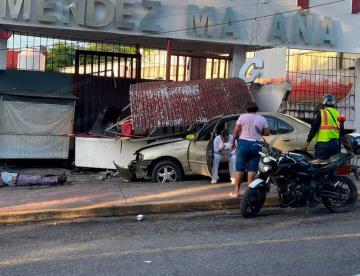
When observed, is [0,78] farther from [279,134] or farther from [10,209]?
[279,134]

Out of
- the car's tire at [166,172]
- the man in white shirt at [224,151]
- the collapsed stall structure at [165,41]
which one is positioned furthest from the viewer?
the collapsed stall structure at [165,41]

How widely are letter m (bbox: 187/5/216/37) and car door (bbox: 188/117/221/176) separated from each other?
156 inches

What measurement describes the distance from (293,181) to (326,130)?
1347 mm

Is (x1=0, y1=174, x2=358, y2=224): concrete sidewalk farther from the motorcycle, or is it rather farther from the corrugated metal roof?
the corrugated metal roof

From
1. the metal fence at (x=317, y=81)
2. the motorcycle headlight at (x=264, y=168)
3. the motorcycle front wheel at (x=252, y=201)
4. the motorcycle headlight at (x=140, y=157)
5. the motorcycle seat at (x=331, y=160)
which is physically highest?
the metal fence at (x=317, y=81)

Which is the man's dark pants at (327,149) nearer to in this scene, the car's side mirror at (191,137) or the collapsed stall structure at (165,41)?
the car's side mirror at (191,137)

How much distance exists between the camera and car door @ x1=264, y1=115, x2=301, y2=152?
1055 cm

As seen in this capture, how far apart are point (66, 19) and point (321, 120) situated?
7.25 m

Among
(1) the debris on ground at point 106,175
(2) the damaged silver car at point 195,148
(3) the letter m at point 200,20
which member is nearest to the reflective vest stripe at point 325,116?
(2) the damaged silver car at point 195,148

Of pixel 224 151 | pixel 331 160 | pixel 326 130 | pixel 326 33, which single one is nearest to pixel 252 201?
pixel 331 160

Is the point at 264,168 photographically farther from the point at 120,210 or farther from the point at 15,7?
the point at 15,7

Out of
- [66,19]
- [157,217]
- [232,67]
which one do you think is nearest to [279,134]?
[157,217]

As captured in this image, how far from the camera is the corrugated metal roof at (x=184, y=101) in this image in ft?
39.4

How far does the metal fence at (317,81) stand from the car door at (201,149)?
2.79 meters
